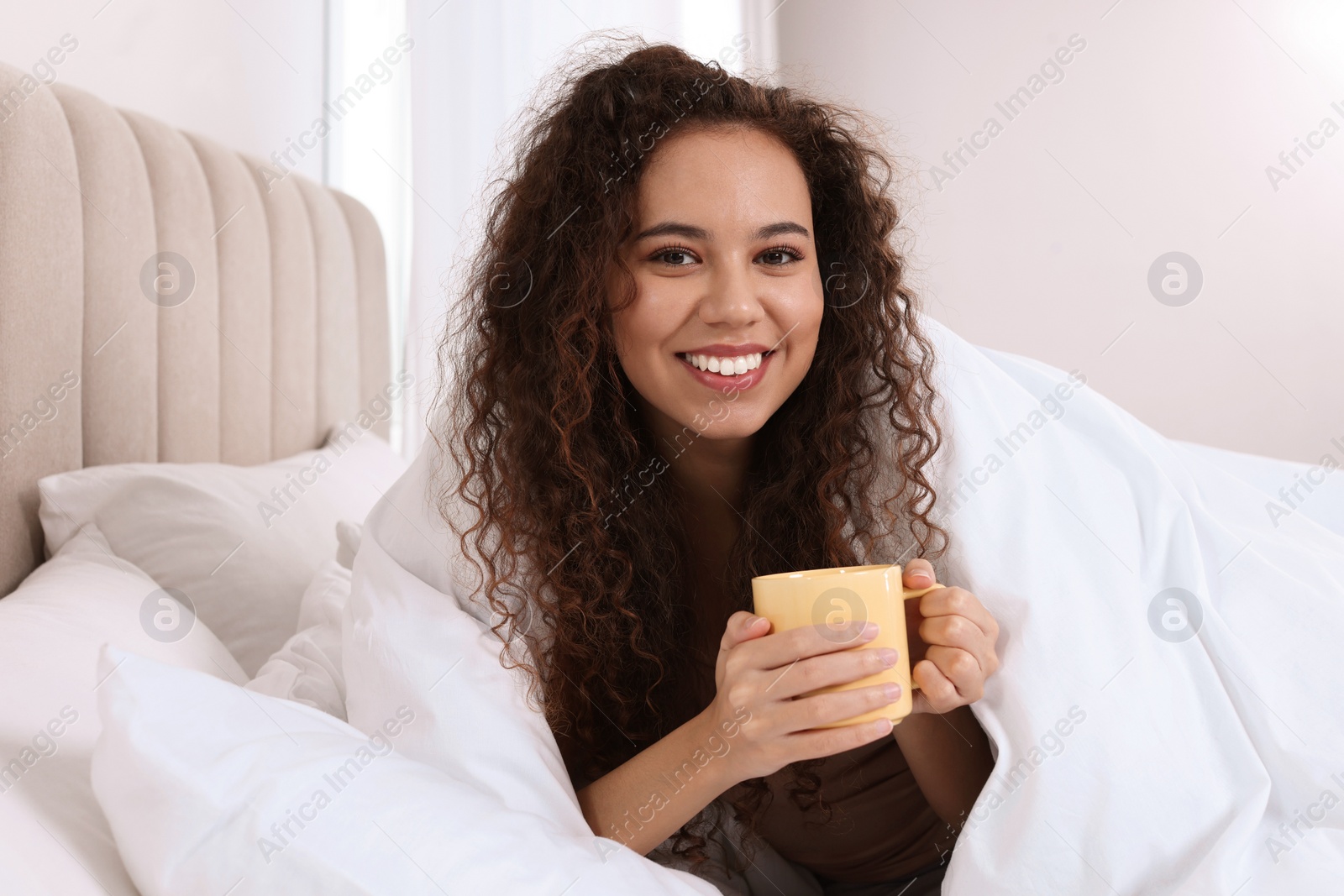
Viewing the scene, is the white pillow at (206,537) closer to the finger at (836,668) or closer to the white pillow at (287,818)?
the white pillow at (287,818)

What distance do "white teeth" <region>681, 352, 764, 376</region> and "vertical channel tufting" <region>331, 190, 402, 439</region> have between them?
4.10ft

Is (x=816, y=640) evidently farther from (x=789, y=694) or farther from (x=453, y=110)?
(x=453, y=110)

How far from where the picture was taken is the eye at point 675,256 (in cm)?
98

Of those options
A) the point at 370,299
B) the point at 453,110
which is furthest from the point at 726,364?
the point at 453,110

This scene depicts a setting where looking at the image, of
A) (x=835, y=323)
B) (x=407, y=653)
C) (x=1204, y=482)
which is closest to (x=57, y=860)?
(x=407, y=653)

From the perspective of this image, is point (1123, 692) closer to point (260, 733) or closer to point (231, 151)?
point (260, 733)

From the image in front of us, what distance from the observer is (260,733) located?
71cm

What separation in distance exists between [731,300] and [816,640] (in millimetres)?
354

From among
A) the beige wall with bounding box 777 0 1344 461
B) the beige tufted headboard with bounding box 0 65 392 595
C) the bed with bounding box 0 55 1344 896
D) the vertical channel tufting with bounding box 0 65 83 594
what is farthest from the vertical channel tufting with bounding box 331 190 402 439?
the beige wall with bounding box 777 0 1344 461

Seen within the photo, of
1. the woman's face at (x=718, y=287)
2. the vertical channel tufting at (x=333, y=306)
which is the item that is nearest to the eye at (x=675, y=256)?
the woman's face at (x=718, y=287)

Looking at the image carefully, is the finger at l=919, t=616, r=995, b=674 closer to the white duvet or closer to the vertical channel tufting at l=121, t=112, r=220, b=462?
the white duvet

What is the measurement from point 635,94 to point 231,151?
3.15 ft

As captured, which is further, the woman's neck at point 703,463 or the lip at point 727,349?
the woman's neck at point 703,463

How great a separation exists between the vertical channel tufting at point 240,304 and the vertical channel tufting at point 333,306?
6.7 inches
